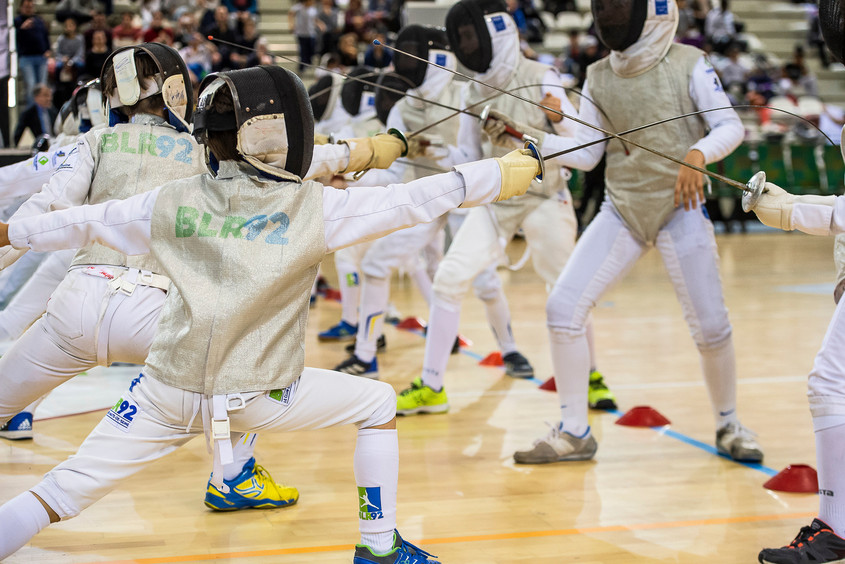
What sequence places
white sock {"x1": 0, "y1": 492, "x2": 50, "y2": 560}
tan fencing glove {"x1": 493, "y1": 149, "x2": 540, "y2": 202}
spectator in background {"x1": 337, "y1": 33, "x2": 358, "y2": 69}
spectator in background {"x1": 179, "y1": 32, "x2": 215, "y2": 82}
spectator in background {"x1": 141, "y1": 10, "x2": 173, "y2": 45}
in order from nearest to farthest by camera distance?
white sock {"x1": 0, "y1": 492, "x2": 50, "y2": 560}, tan fencing glove {"x1": 493, "y1": 149, "x2": 540, "y2": 202}, spectator in background {"x1": 179, "y1": 32, "x2": 215, "y2": 82}, spectator in background {"x1": 141, "y1": 10, "x2": 173, "y2": 45}, spectator in background {"x1": 337, "y1": 33, "x2": 358, "y2": 69}

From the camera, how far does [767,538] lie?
8.52 ft

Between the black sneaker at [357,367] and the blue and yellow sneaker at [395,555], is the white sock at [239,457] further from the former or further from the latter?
the black sneaker at [357,367]

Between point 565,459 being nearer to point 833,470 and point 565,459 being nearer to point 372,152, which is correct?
point 833,470

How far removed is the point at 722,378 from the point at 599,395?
834 mm

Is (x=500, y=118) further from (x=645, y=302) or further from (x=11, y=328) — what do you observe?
(x=645, y=302)

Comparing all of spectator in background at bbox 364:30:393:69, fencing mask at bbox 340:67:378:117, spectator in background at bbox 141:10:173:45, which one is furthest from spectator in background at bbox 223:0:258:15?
fencing mask at bbox 340:67:378:117

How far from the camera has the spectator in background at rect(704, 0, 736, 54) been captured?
13750mm

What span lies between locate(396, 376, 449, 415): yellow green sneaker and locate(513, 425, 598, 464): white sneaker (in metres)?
0.73

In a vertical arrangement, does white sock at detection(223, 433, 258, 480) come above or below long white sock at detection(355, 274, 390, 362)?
above

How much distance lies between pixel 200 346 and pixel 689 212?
1.88 m

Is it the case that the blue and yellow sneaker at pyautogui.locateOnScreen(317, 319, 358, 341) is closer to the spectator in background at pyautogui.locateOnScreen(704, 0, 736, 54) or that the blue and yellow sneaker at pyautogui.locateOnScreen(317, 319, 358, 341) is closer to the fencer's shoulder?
the fencer's shoulder

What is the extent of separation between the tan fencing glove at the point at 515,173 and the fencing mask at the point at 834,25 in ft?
2.71

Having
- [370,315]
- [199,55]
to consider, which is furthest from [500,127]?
[199,55]

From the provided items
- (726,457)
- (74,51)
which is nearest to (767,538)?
(726,457)
